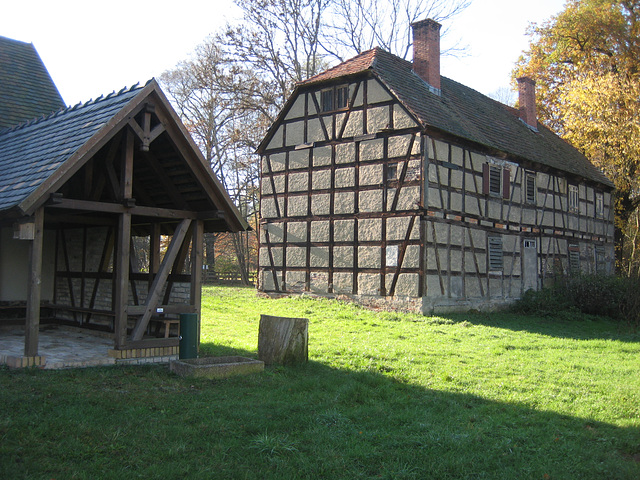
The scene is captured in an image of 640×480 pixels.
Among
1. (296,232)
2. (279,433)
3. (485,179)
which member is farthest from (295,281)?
(279,433)

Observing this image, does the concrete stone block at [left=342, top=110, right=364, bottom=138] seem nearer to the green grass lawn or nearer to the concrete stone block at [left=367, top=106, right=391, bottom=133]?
the concrete stone block at [left=367, top=106, right=391, bottom=133]

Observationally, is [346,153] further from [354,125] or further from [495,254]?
[495,254]

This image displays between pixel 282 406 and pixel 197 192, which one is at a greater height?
pixel 197 192

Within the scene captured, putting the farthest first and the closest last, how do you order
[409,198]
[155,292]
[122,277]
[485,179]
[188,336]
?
[485,179] → [409,198] → [155,292] → [188,336] → [122,277]

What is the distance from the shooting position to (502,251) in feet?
69.3

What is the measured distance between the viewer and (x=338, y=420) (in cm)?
650

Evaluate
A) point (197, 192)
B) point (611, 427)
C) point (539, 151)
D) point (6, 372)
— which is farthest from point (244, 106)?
point (611, 427)

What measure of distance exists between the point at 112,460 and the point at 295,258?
52.1ft

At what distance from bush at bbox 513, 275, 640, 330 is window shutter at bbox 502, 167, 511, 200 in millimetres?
3651

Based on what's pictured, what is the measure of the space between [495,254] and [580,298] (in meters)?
3.38

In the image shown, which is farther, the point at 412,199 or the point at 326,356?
the point at 412,199

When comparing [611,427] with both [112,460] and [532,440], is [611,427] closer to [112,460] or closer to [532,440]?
[532,440]

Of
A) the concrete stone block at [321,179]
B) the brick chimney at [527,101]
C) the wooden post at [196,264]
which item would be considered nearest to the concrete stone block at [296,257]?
the concrete stone block at [321,179]

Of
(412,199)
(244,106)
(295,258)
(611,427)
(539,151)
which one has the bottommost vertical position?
(611,427)
